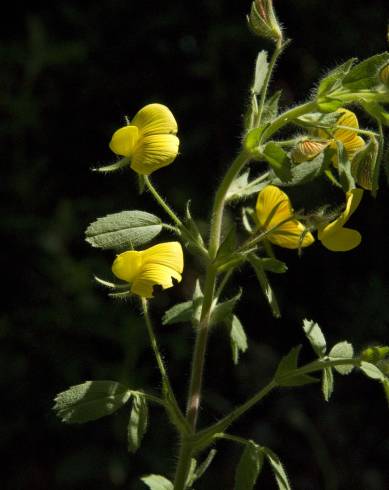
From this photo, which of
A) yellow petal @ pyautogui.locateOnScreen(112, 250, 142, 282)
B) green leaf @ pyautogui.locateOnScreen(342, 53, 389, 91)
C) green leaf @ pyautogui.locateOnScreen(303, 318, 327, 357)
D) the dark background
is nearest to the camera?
green leaf @ pyautogui.locateOnScreen(342, 53, 389, 91)

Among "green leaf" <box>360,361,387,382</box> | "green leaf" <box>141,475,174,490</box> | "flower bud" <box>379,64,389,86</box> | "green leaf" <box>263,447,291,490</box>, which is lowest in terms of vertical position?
"green leaf" <box>141,475,174,490</box>

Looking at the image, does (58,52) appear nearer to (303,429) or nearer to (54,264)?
(54,264)

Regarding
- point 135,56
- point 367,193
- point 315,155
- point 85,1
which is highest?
point 315,155

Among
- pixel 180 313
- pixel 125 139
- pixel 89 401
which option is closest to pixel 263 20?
pixel 125 139

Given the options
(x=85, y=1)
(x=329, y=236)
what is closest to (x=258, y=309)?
(x=85, y=1)

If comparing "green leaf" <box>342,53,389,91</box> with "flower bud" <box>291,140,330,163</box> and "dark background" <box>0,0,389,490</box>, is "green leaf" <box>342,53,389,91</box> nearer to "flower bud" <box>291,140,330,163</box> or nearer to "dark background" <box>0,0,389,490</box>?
"flower bud" <box>291,140,330,163</box>

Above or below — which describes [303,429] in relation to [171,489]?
below

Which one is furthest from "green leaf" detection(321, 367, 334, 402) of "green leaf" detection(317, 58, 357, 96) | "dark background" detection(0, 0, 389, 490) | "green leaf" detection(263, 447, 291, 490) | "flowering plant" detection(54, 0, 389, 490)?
"dark background" detection(0, 0, 389, 490)
